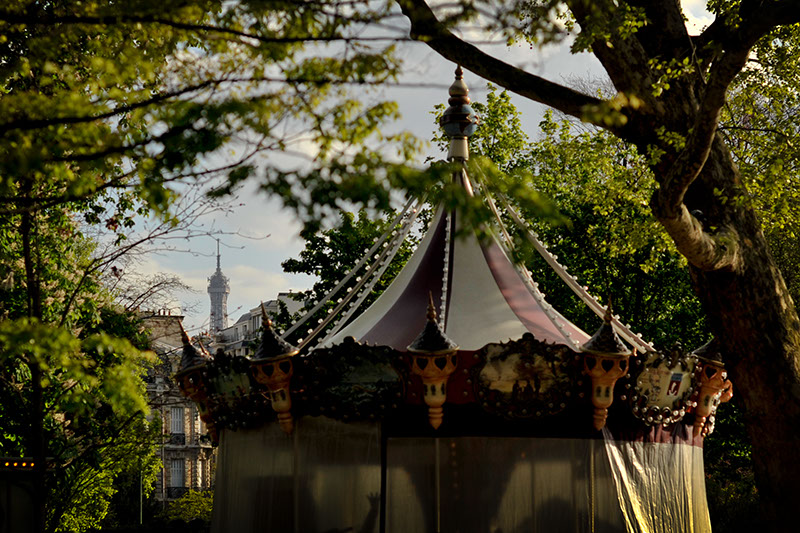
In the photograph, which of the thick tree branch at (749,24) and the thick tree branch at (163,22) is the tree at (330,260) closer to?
the thick tree branch at (749,24)

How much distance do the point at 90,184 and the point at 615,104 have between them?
12.4 ft

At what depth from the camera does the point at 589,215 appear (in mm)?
24234

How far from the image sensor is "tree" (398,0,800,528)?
10.3 meters

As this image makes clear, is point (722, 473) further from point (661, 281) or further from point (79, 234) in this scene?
point (79, 234)

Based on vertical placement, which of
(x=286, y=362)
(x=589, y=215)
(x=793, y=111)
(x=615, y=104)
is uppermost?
(x=793, y=111)

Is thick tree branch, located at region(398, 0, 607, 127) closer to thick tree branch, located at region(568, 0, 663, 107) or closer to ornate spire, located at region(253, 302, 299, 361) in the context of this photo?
thick tree branch, located at region(568, 0, 663, 107)

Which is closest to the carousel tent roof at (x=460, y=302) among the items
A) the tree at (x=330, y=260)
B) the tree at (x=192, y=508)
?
the tree at (x=330, y=260)

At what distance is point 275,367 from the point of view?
990 centimetres

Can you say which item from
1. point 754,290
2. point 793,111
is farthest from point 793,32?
point 793,111

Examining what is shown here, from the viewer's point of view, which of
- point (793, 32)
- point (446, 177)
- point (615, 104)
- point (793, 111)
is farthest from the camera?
point (793, 111)

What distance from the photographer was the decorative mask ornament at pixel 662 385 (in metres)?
10.1

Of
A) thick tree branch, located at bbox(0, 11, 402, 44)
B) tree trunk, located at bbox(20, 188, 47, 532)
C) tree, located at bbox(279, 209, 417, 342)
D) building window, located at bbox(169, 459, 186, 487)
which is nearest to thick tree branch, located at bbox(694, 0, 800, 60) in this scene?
thick tree branch, located at bbox(0, 11, 402, 44)

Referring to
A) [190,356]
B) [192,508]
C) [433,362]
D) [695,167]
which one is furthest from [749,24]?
[192,508]

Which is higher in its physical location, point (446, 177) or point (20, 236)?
point (20, 236)
